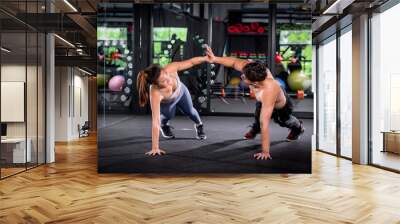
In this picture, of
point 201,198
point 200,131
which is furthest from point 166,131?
point 201,198

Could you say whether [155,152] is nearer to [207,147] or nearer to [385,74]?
[207,147]

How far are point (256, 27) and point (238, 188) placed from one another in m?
2.68

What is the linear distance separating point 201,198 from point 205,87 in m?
2.18

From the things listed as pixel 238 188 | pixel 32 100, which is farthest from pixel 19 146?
pixel 238 188

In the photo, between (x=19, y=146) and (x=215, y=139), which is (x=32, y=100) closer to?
(x=19, y=146)

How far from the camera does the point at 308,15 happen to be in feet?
21.7

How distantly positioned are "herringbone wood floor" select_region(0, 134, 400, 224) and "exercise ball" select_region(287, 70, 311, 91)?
1.50 meters

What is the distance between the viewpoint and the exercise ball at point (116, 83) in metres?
6.66

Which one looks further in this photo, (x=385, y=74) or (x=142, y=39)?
(x=385, y=74)

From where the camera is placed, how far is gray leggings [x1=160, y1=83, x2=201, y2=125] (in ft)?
21.9

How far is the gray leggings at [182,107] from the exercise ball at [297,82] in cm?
163

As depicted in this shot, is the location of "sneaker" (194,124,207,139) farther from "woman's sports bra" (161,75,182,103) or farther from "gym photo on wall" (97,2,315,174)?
"woman's sports bra" (161,75,182,103)

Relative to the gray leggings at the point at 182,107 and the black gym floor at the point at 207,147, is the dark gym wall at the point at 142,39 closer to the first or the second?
the gray leggings at the point at 182,107

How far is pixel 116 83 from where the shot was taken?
6.66 m
